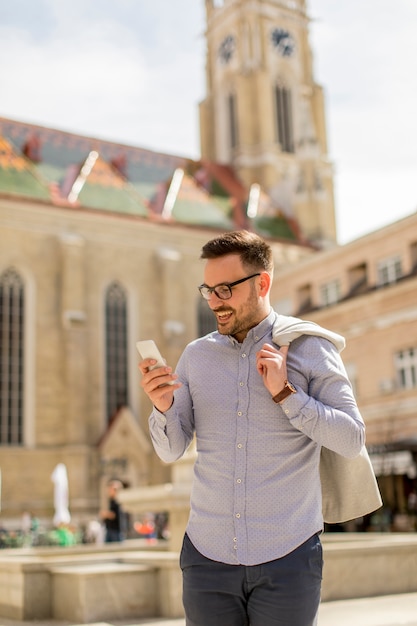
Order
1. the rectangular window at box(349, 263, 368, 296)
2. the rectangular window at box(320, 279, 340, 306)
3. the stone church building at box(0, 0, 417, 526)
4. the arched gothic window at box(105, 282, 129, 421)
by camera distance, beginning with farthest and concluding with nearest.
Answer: the arched gothic window at box(105, 282, 129, 421), the stone church building at box(0, 0, 417, 526), the rectangular window at box(320, 279, 340, 306), the rectangular window at box(349, 263, 368, 296)

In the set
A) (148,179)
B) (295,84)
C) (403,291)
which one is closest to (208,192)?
(148,179)

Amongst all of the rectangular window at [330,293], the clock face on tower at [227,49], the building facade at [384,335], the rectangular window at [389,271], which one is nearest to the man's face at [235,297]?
the building facade at [384,335]

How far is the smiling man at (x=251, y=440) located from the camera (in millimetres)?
2451

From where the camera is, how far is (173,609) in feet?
22.8

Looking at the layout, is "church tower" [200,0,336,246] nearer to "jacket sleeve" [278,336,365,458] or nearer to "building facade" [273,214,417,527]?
"building facade" [273,214,417,527]

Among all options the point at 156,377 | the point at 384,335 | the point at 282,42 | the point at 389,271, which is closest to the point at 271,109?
the point at 282,42

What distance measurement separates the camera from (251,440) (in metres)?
2.60

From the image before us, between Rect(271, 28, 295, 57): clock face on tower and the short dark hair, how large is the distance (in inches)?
1941

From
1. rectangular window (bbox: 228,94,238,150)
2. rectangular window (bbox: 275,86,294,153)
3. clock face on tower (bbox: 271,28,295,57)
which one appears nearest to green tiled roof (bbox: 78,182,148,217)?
rectangular window (bbox: 228,94,238,150)

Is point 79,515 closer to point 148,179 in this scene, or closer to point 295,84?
point 148,179

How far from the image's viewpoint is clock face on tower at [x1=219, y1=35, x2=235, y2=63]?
49.6m

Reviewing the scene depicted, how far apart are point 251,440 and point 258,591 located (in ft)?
1.58

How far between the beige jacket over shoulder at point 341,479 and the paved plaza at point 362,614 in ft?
9.39

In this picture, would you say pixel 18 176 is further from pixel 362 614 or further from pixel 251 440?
pixel 251 440
